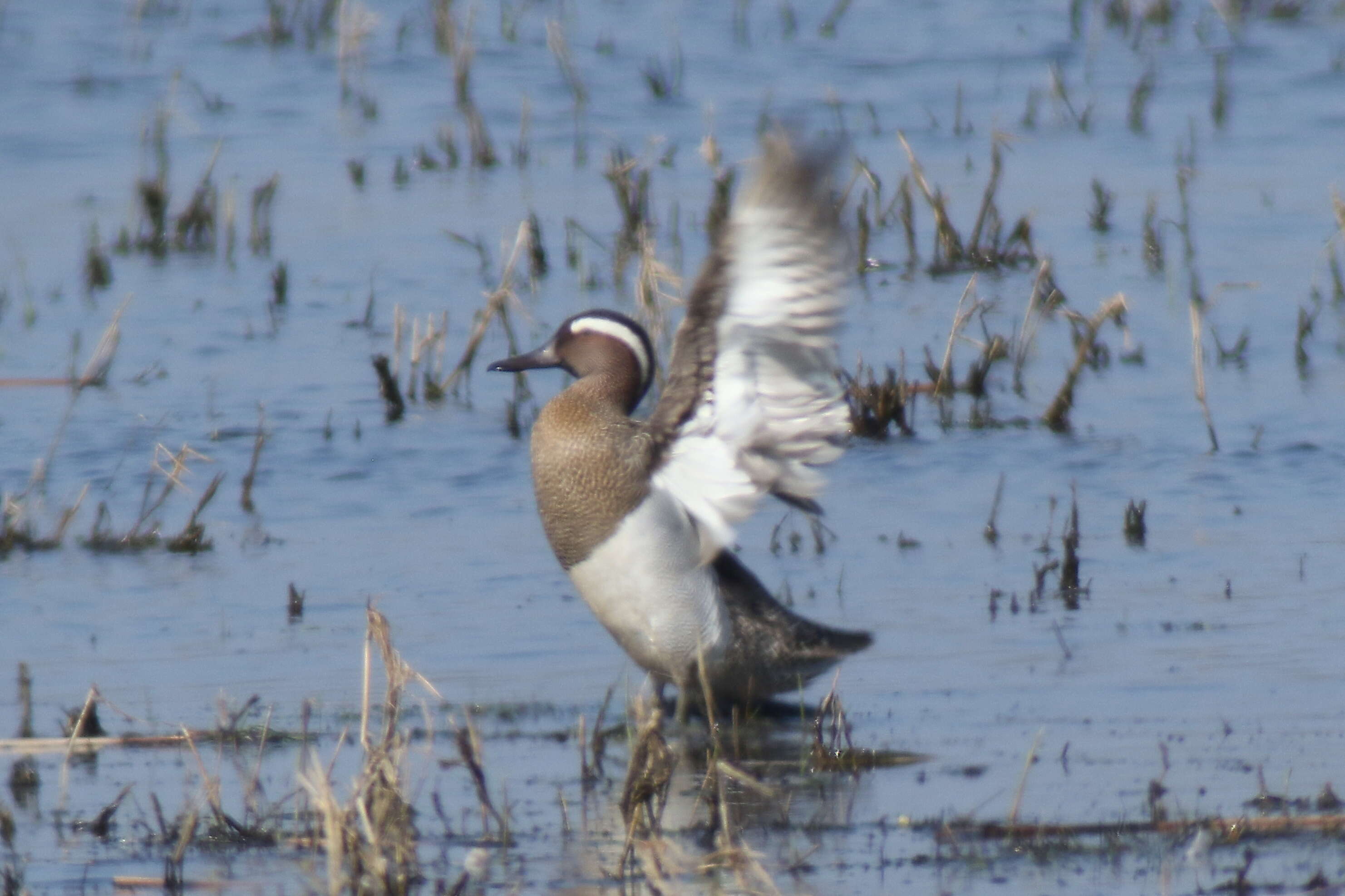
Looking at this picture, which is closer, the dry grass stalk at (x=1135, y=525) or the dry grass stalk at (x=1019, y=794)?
the dry grass stalk at (x=1019, y=794)

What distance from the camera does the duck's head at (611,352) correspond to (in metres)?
5.75

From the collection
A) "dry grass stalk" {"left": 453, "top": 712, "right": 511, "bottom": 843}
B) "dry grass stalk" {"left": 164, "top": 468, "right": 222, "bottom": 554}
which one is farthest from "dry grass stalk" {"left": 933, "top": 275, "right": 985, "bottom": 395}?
"dry grass stalk" {"left": 453, "top": 712, "right": 511, "bottom": 843}

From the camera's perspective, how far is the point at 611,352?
577 cm

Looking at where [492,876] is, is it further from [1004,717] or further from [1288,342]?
[1288,342]

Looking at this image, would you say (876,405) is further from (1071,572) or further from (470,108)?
(470,108)

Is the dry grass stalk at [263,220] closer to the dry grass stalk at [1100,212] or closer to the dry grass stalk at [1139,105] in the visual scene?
the dry grass stalk at [1100,212]

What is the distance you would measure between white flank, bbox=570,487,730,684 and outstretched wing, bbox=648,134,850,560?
59mm

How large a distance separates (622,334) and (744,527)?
163cm

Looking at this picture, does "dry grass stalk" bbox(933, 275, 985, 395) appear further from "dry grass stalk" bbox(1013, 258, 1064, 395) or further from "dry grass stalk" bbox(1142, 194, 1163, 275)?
"dry grass stalk" bbox(1142, 194, 1163, 275)

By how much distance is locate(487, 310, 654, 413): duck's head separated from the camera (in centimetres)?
575

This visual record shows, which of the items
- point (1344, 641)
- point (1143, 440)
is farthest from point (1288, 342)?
point (1344, 641)

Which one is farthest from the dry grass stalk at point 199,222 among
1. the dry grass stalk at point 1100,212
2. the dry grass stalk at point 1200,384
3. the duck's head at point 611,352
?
the duck's head at point 611,352

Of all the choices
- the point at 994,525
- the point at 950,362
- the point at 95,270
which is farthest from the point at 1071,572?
the point at 95,270

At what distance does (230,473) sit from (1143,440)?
329 centimetres
